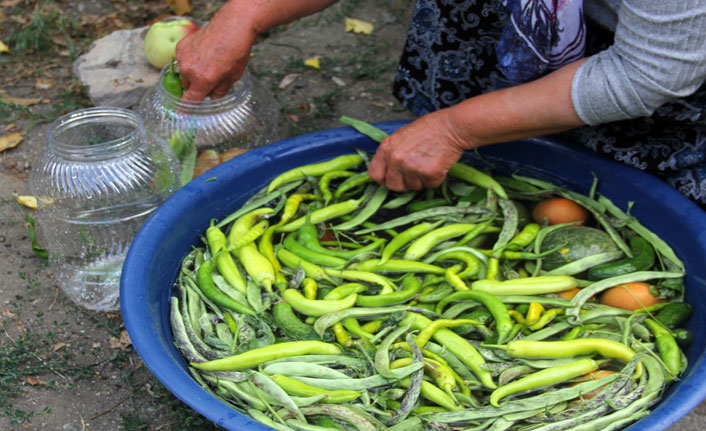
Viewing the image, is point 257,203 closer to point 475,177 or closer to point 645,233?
point 475,177

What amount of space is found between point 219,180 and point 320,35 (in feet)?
7.07

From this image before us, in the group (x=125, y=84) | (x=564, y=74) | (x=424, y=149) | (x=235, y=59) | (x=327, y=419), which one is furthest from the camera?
(x=125, y=84)

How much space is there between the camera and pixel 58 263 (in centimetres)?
241

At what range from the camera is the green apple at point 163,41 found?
310 cm

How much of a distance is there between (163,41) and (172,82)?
799 millimetres

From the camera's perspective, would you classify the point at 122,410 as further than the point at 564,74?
Yes

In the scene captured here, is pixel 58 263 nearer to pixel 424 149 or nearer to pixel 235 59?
pixel 235 59

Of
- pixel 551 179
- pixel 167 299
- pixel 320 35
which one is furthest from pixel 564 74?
pixel 320 35

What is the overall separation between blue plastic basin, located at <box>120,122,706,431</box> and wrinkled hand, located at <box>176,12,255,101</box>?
28cm

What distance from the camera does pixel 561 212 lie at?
217 centimetres

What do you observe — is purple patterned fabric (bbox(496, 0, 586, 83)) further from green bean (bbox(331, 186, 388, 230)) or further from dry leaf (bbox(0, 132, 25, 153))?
dry leaf (bbox(0, 132, 25, 153))

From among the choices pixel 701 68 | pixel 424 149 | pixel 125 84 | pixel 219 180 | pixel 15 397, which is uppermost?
pixel 701 68

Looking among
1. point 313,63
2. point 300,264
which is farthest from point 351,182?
point 313,63

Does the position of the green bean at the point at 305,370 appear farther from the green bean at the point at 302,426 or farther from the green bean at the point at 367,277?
the green bean at the point at 367,277
